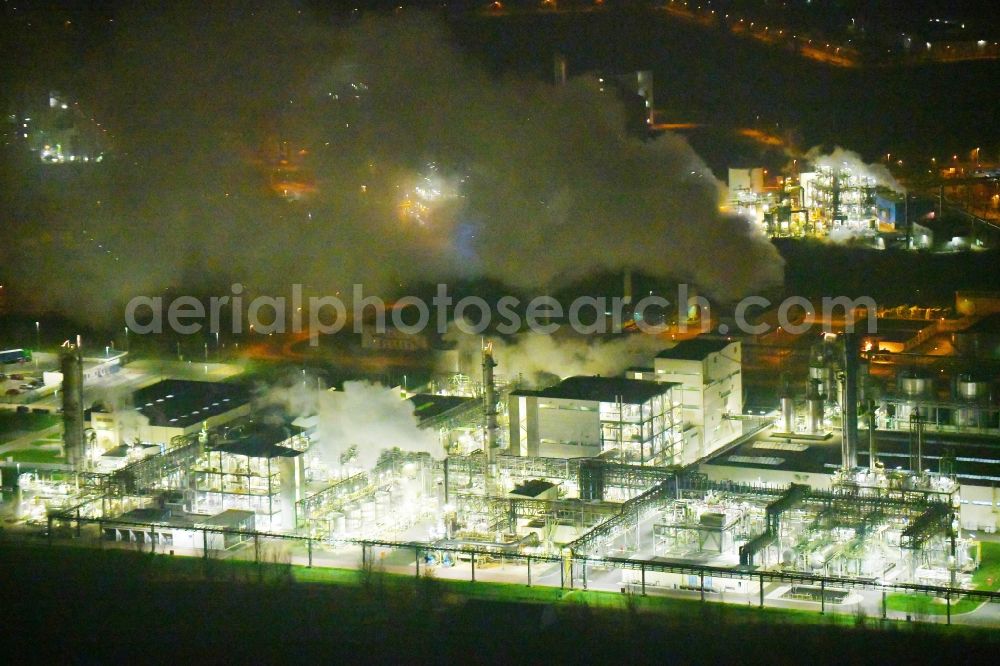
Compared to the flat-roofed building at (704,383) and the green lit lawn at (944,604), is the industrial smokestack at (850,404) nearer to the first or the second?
the green lit lawn at (944,604)

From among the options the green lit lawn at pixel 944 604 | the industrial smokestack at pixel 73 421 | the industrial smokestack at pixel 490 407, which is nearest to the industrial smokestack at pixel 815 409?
the green lit lawn at pixel 944 604

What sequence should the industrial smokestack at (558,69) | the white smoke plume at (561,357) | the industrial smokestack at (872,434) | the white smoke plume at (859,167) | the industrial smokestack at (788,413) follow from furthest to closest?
the white smoke plume at (859,167)
the industrial smokestack at (558,69)
the white smoke plume at (561,357)
the industrial smokestack at (788,413)
the industrial smokestack at (872,434)

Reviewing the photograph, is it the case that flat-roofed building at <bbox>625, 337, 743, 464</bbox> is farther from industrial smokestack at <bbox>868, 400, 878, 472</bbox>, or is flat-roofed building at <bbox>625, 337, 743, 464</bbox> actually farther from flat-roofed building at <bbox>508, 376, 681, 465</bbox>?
industrial smokestack at <bbox>868, 400, 878, 472</bbox>

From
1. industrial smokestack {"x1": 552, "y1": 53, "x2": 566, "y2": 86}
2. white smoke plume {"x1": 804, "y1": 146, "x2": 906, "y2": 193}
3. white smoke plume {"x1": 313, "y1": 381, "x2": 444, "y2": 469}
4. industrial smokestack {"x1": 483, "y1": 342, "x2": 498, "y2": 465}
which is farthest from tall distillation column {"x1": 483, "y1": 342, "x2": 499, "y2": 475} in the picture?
white smoke plume {"x1": 804, "y1": 146, "x2": 906, "y2": 193}

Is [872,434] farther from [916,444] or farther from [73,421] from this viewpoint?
[73,421]

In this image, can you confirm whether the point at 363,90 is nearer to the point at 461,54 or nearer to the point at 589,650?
the point at 461,54

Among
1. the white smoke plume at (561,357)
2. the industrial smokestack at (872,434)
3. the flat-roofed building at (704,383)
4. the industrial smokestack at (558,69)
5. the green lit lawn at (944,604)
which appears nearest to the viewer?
the green lit lawn at (944,604)

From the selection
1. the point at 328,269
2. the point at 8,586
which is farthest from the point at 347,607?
the point at 328,269

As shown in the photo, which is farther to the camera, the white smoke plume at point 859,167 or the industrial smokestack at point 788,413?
the white smoke plume at point 859,167
